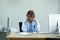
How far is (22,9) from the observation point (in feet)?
14.7

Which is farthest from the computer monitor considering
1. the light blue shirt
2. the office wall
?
the office wall

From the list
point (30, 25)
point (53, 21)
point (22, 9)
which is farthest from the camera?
point (22, 9)

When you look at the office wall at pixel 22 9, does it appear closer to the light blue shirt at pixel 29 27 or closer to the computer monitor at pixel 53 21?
the light blue shirt at pixel 29 27

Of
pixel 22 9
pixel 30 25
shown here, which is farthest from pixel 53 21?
pixel 22 9

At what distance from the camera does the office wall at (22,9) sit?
4426 mm

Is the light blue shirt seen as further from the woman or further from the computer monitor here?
the computer monitor

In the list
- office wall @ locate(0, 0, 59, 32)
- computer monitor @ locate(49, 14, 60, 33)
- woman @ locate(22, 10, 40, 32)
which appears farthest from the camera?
office wall @ locate(0, 0, 59, 32)

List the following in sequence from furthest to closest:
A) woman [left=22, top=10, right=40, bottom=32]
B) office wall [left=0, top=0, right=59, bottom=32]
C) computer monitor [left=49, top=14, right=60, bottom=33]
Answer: office wall [left=0, top=0, right=59, bottom=32] → woman [left=22, top=10, right=40, bottom=32] → computer monitor [left=49, top=14, right=60, bottom=33]

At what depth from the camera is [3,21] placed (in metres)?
4.42

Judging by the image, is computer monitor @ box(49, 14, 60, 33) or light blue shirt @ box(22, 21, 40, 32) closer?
computer monitor @ box(49, 14, 60, 33)

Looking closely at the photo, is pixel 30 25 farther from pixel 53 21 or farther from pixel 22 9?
pixel 22 9

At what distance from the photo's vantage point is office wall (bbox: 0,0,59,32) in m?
4.43

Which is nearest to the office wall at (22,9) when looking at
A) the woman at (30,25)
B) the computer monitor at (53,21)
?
the woman at (30,25)

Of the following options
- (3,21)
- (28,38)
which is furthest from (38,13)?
(28,38)
